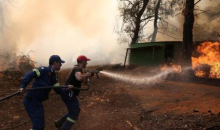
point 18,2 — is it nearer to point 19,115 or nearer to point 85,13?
point 85,13

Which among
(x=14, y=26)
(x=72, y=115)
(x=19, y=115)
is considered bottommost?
(x=19, y=115)

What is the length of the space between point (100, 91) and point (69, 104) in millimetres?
5362

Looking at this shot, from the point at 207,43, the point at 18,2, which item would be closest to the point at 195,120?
the point at 207,43

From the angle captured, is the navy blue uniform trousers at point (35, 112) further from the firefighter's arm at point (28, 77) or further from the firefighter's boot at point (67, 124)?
the firefighter's boot at point (67, 124)

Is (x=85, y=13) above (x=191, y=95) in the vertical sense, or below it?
above

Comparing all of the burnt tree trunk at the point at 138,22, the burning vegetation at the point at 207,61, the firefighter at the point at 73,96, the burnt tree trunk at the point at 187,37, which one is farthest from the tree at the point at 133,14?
the firefighter at the point at 73,96

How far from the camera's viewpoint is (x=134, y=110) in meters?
7.68

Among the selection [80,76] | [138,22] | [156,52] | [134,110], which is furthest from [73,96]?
[138,22]

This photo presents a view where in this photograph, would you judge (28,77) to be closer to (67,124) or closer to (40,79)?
(40,79)

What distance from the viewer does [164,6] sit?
29.9 m

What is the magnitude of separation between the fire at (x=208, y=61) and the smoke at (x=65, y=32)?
17.1m

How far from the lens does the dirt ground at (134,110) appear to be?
239 inches

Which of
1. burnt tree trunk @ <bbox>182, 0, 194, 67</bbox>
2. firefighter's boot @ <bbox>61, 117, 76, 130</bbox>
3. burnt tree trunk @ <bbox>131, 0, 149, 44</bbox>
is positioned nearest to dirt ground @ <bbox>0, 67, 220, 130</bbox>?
firefighter's boot @ <bbox>61, 117, 76, 130</bbox>

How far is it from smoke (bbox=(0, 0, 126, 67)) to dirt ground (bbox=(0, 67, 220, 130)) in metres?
16.6
